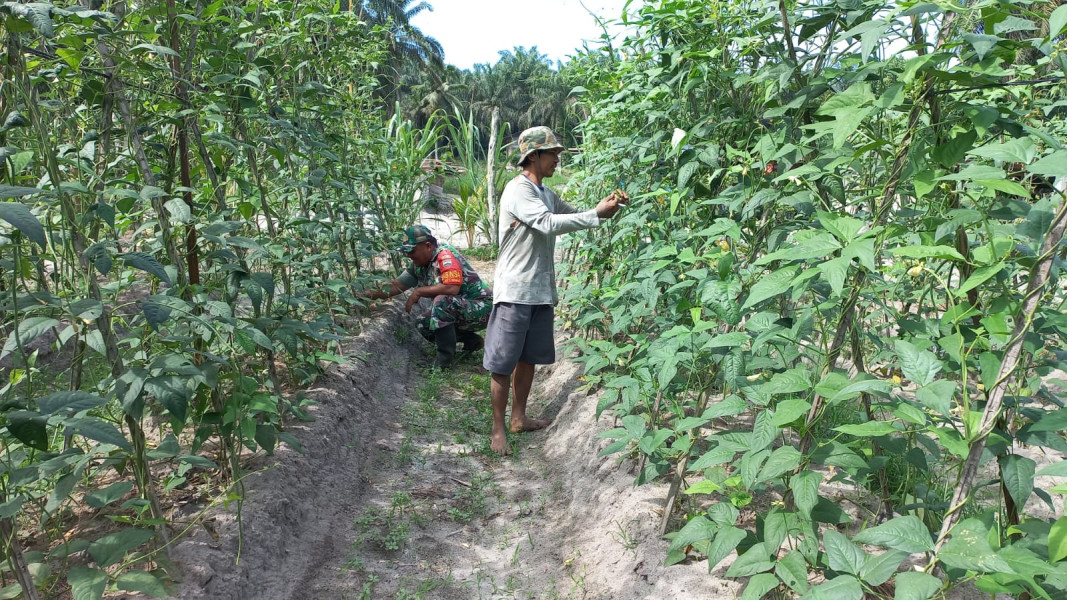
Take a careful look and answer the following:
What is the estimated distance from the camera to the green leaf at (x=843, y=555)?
1.21 meters

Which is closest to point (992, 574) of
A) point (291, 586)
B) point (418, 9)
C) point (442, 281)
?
point (291, 586)

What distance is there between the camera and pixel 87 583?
1551mm

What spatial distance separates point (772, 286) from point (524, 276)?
227cm

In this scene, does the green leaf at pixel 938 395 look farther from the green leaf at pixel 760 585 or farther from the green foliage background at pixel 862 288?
the green leaf at pixel 760 585

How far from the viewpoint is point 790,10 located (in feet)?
6.38

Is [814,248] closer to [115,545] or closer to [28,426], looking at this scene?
[28,426]

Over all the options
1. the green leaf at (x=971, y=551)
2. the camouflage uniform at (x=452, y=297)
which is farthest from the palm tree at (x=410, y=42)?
the green leaf at (x=971, y=551)

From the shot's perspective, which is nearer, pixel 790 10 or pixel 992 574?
pixel 992 574

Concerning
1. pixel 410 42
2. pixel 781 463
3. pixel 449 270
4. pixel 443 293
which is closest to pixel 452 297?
pixel 443 293

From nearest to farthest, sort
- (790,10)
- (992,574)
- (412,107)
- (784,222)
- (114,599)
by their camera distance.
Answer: (992,574), (114,599), (790,10), (784,222), (412,107)

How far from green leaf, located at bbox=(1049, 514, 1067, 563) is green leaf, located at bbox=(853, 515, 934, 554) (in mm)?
169

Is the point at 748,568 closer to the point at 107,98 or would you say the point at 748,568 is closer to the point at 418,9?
the point at 107,98

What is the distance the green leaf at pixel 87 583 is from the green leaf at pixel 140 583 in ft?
0.22

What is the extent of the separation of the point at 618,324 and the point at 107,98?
6.44 feet
